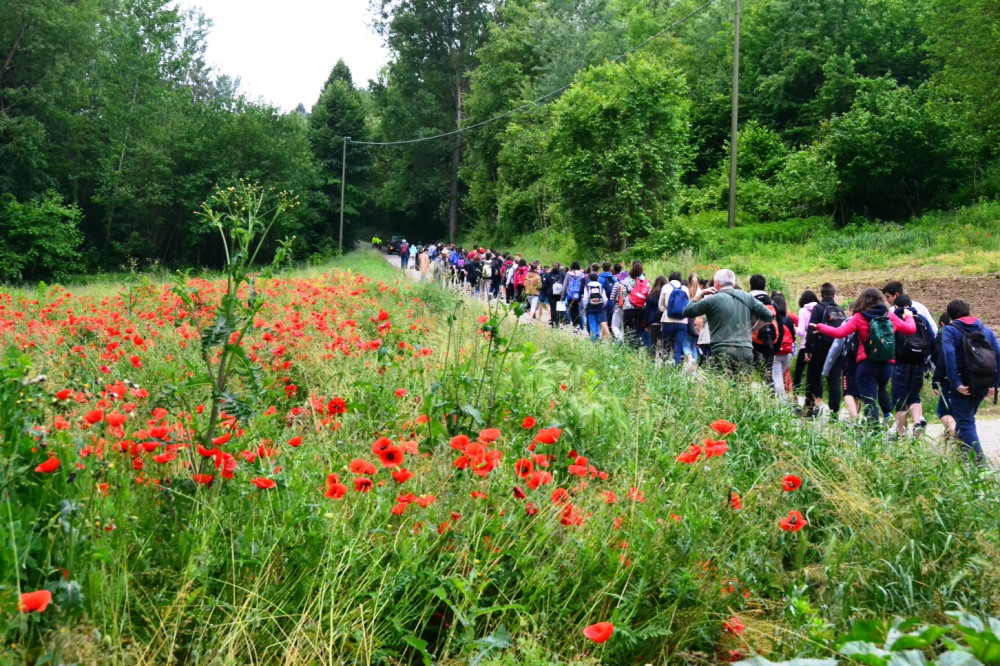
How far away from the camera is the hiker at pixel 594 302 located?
50.9 ft

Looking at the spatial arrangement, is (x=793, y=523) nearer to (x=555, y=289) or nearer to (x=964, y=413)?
(x=964, y=413)

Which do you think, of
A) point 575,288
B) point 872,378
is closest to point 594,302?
point 575,288

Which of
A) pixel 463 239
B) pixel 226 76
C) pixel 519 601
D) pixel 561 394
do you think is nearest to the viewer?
pixel 519 601

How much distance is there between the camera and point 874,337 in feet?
27.6

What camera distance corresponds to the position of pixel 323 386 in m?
6.46

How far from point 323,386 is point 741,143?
3584cm

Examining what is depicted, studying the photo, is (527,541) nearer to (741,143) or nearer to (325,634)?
(325,634)

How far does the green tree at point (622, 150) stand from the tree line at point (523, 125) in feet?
0.27

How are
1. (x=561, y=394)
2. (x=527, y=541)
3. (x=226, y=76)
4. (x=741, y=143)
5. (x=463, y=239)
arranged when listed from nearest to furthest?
(x=527, y=541) → (x=561, y=394) → (x=741, y=143) → (x=463, y=239) → (x=226, y=76)

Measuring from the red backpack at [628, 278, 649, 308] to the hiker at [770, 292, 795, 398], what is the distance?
370 cm

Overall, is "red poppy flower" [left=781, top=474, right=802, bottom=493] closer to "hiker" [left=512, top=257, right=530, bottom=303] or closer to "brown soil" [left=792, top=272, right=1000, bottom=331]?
"brown soil" [left=792, top=272, right=1000, bottom=331]

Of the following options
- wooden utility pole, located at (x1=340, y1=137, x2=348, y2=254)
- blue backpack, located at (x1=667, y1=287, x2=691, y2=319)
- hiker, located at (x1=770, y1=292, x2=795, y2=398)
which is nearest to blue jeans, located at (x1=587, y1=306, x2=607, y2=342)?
blue backpack, located at (x1=667, y1=287, x2=691, y2=319)

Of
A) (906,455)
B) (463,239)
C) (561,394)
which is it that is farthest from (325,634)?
(463,239)

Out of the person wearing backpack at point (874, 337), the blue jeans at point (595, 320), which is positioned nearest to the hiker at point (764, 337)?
the person wearing backpack at point (874, 337)
